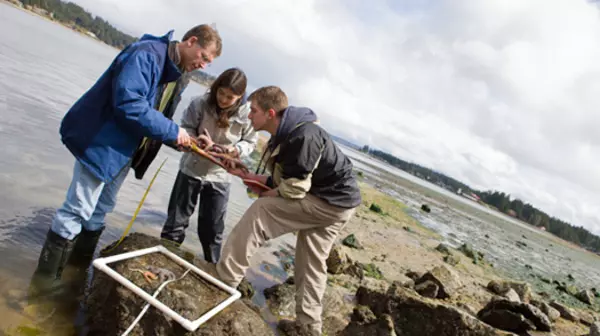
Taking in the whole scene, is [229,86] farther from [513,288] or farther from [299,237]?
[513,288]

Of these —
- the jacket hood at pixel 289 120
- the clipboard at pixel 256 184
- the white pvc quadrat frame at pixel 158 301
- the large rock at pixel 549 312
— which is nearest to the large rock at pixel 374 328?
the white pvc quadrat frame at pixel 158 301

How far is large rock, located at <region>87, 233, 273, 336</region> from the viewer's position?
2.99m

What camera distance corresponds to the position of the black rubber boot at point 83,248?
13.9 ft

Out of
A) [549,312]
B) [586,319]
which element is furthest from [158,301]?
[586,319]

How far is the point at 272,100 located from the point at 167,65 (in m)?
1.09

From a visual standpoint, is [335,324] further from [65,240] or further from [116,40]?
[116,40]

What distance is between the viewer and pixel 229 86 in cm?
412

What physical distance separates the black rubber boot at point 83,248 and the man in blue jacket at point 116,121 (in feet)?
1.46

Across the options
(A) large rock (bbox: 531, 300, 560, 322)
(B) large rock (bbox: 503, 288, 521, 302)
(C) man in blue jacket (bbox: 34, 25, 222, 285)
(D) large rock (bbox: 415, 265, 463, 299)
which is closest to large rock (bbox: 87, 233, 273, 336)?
(C) man in blue jacket (bbox: 34, 25, 222, 285)

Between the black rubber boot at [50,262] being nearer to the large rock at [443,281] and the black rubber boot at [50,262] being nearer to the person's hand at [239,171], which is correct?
the person's hand at [239,171]

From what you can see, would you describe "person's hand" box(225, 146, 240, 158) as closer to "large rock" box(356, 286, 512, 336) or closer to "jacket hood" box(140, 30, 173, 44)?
"jacket hood" box(140, 30, 173, 44)

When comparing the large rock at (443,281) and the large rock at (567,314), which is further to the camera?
the large rock at (567,314)

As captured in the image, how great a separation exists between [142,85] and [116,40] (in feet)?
510

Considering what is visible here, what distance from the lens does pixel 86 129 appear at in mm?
3318
